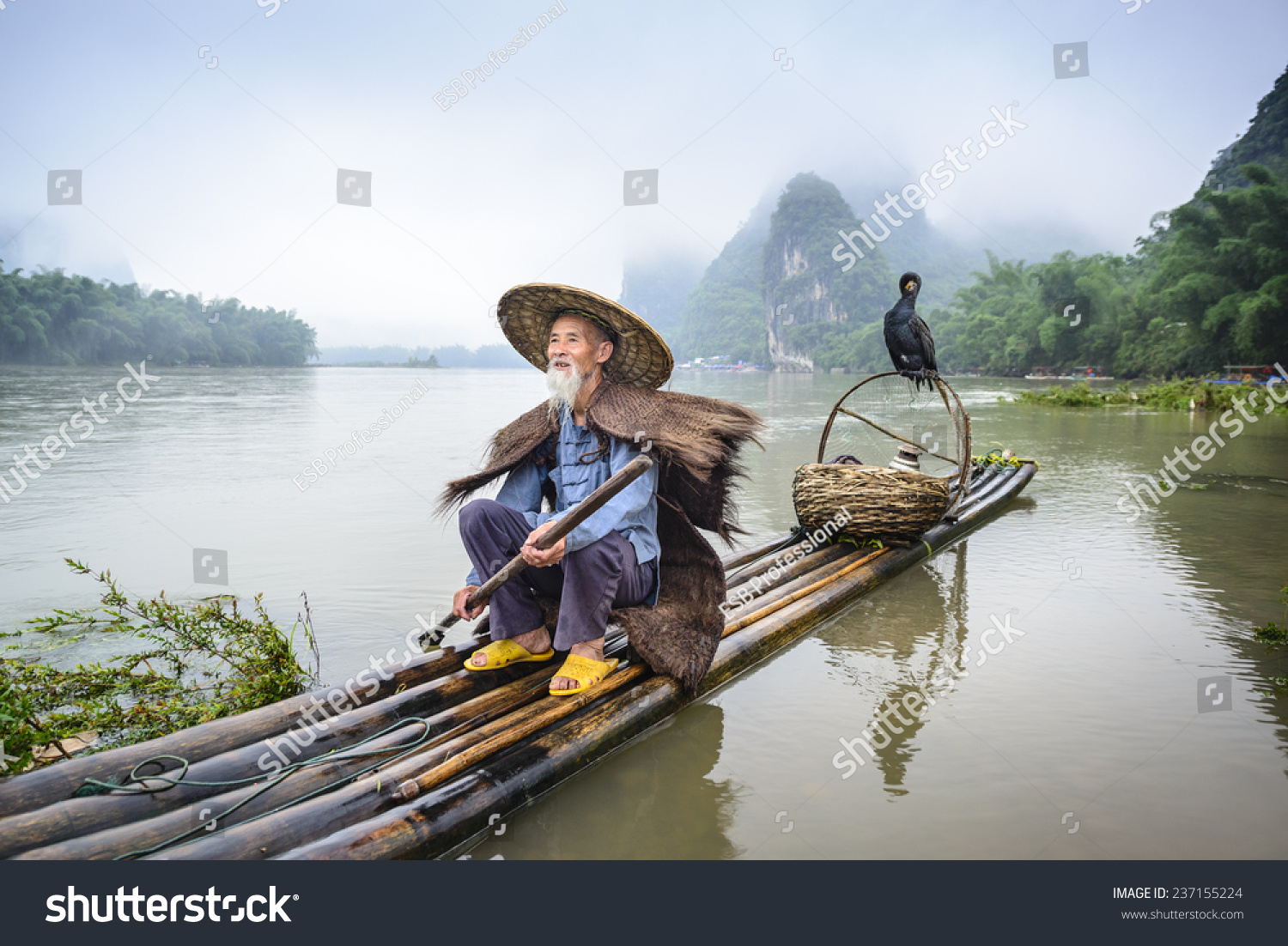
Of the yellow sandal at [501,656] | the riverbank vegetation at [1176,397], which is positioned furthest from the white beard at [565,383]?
the riverbank vegetation at [1176,397]

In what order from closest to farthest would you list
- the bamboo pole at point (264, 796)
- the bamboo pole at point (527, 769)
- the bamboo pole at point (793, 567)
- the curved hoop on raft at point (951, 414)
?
the bamboo pole at point (264, 796), the bamboo pole at point (527, 769), the bamboo pole at point (793, 567), the curved hoop on raft at point (951, 414)

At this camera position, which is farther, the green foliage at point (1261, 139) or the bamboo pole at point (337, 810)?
the green foliage at point (1261, 139)

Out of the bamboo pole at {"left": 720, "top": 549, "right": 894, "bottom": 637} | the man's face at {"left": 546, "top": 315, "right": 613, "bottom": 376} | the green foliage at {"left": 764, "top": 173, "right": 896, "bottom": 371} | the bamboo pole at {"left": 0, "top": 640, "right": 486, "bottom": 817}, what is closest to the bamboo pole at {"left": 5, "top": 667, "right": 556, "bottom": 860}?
the bamboo pole at {"left": 0, "top": 640, "right": 486, "bottom": 817}

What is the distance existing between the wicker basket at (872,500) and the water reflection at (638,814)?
213 centimetres

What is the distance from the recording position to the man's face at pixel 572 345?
2752 mm

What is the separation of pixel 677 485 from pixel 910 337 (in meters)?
2.12

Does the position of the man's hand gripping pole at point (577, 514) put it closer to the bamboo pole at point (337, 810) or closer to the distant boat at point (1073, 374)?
the bamboo pole at point (337, 810)

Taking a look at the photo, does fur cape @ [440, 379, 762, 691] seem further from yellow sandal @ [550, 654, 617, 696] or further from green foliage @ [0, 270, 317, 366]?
green foliage @ [0, 270, 317, 366]

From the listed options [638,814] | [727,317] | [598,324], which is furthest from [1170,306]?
[727,317]

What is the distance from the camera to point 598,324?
2811mm

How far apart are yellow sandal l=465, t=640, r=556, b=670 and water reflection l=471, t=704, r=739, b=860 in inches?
18.1

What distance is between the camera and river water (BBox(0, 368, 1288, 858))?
7.11ft
